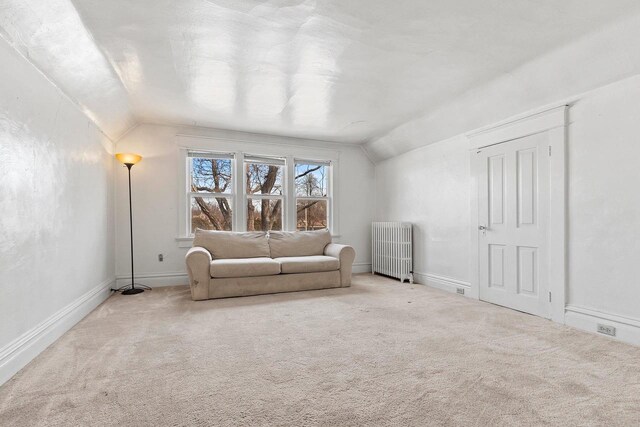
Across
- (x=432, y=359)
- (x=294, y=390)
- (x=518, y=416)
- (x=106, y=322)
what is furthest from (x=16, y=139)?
(x=518, y=416)

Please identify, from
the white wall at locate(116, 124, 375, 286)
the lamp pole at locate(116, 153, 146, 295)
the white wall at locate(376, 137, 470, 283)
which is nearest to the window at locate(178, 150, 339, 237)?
the white wall at locate(116, 124, 375, 286)

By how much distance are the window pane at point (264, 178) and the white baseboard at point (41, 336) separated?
2.67 metres

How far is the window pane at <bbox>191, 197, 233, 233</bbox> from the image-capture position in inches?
196

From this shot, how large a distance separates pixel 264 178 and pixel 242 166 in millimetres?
448

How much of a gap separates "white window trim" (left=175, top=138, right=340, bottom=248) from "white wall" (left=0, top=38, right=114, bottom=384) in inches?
52.6

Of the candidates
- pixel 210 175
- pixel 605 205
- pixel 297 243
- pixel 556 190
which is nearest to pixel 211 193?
pixel 210 175

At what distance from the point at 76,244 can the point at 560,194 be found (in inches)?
183

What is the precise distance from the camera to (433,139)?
15.0ft

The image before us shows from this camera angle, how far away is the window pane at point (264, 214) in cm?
529

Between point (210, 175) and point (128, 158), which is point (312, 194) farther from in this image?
point (128, 158)

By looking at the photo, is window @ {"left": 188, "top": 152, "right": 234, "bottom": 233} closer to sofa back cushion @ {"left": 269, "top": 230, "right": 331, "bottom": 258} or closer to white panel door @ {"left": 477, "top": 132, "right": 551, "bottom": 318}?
sofa back cushion @ {"left": 269, "top": 230, "right": 331, "bottom": 258}

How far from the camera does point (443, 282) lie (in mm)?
4441

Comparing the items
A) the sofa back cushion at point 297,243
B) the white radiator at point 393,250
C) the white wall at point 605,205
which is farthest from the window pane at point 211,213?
the white wall at point 605,205

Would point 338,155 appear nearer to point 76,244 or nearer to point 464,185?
point 464,185
